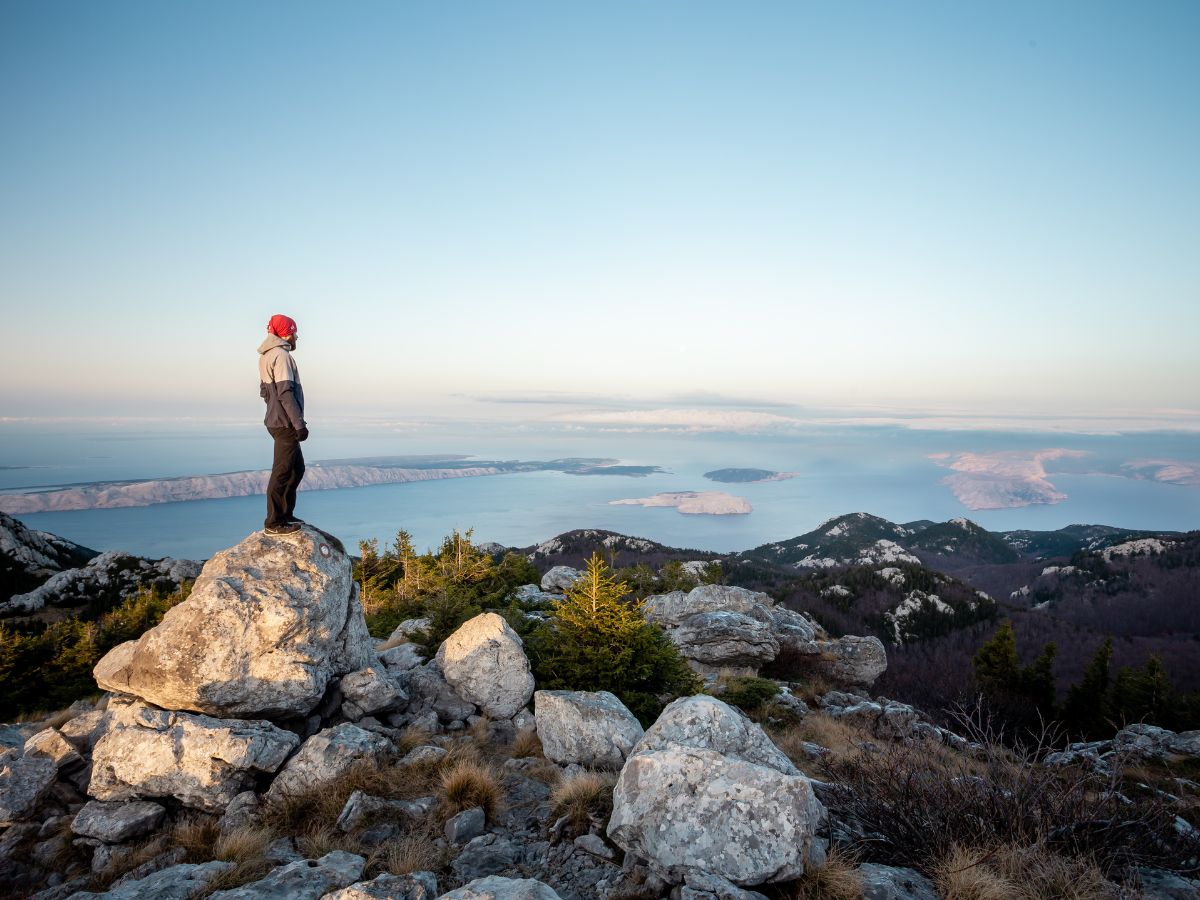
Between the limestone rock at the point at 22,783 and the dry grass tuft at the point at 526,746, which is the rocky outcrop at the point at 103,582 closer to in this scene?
the limestone rock at the point at 22,783

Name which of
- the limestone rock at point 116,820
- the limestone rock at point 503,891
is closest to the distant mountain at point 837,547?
the limestone rock at point 116,820

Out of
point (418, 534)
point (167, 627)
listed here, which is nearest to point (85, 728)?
point (167, 627)

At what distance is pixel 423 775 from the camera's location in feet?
26.0

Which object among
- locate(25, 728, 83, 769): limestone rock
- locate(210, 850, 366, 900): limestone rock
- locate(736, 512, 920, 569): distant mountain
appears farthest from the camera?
locate(736, 512, 920, 569): distant mountain

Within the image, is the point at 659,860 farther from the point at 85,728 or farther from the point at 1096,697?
the point at 1096,697

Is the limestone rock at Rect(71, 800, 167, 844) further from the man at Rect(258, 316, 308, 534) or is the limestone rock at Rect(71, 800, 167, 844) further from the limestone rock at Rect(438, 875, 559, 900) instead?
the limestone rock at Rect(438, 875, 559, 900)

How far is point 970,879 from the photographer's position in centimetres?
461

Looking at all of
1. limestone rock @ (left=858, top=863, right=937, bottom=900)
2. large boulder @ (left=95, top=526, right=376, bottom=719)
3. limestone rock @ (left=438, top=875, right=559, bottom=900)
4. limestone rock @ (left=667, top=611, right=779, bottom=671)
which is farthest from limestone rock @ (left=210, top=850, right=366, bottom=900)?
limestone rock @ (left=667, top=611, right=779, bottom=671)

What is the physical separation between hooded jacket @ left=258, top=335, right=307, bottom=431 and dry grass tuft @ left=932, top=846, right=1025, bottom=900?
34.2 ft

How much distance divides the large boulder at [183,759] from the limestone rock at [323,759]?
0.49 m

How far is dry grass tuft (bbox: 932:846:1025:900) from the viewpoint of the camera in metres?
4.44

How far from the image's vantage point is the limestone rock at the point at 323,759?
7477 millimetres

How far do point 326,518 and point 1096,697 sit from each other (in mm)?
132800

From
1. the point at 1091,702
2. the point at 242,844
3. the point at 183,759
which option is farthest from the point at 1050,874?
the point at 1091,702
